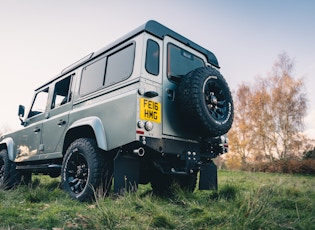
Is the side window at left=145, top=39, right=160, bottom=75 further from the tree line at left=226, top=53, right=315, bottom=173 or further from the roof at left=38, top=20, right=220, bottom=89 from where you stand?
the tree line at left=226, top=53, right=315, bottom=173

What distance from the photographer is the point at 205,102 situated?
3293mm

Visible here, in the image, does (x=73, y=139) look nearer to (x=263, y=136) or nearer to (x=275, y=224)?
(x=275, y=224)

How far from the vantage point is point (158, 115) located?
3.28m

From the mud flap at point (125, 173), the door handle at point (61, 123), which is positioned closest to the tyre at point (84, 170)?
the mud flap at point (125, 173)

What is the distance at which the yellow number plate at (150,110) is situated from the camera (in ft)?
10.1

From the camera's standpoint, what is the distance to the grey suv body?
315 centimetres

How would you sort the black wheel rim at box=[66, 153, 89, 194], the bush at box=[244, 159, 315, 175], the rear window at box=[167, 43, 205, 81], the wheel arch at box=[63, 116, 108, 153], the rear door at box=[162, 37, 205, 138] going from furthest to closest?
the bush at box=[244, 159, 315, 175] < the rear window at box=[167, 43, 205, 81] < the black wheel rim at box=[66, 153, 89, 194] < the rear door at box=[162, 37, 205, 138] < the wheel arch at box=[63, 116, 108, 153]

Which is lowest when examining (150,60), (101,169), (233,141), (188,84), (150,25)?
(101,169)

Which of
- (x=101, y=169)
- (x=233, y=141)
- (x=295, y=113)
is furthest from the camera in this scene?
(x=233, y=141)

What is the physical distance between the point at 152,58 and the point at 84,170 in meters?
1.81

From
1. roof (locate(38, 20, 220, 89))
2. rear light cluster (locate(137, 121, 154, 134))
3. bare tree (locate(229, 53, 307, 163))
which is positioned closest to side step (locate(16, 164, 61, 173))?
roof (locate(38, 20, 220, 89))

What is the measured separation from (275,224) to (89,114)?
274 centimetres

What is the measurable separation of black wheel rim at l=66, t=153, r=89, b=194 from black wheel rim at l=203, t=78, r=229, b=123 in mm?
1900

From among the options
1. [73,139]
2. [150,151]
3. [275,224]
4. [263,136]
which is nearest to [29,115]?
[73,139]
